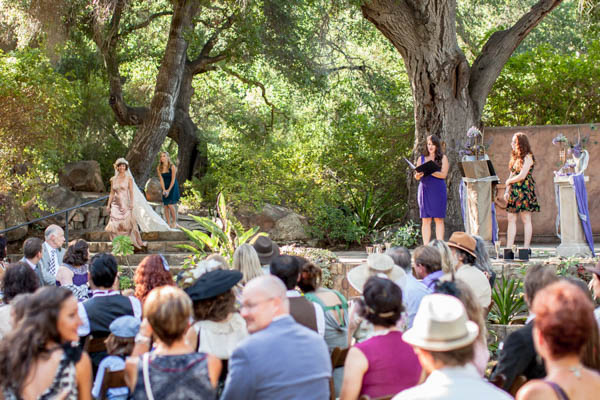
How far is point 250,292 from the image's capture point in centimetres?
314

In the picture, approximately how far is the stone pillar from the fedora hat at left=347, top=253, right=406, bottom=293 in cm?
457

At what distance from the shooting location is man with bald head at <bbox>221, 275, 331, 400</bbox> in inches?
113

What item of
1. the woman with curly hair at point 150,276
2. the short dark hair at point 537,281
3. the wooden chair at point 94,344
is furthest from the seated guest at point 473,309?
the wooden chair at point 94,344

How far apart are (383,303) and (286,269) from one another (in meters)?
0.98

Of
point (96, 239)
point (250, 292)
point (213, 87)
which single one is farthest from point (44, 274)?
point (213, 87)

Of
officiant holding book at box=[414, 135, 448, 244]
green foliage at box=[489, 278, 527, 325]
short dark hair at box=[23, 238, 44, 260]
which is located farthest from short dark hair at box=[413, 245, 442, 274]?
officiant holding book at box=[414, 135, 448, 244]

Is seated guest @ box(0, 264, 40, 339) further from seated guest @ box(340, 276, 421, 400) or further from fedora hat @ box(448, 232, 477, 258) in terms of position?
fedora hat @ box(448, 232, 477, 258)

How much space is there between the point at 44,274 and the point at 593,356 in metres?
5.88

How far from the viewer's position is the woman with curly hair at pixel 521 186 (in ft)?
28.3

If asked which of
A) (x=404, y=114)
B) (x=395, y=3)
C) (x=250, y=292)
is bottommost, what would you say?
(x=250, y=292)

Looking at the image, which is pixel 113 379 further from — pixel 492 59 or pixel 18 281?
pixel 492 59

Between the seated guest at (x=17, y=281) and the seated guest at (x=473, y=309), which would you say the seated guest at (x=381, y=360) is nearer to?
the seated guest at (x=473, y=309)

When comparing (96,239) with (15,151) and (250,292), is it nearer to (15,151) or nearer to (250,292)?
(15,151)

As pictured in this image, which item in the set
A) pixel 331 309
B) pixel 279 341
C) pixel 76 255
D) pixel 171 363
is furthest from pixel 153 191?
pixel 279 341
